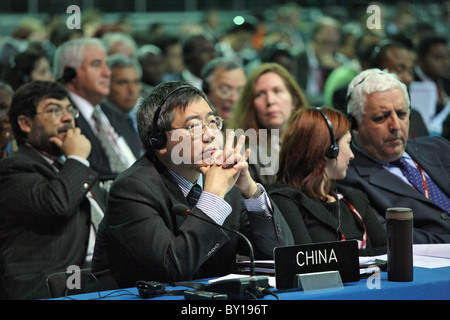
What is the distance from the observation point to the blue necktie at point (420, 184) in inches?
143

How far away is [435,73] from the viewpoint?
732 cm

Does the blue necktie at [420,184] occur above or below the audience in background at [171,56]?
below

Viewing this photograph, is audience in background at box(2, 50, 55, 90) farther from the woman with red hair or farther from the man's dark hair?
the woman with red hair

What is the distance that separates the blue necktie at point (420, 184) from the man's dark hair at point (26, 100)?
1901 mm

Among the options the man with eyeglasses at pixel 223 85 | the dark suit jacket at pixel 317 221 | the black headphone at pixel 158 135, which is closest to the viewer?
the black headphone at pixel 158 135

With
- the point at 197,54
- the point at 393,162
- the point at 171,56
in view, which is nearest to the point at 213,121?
the point at 393,162

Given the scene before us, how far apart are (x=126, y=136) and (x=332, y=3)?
10.3m

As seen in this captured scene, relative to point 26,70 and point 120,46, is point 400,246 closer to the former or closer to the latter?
point 26,70

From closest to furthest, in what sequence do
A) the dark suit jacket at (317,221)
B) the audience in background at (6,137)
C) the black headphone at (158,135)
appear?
the black headphone at (158,135) < the dark suit jacket at (317,221) < the audience in background at (6,137)

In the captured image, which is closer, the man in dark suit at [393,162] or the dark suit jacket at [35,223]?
the dark suit jacket at [35,223]

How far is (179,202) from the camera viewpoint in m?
2.64

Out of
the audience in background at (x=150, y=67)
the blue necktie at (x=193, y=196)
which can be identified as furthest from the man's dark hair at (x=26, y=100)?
the audience in background at (x=150, y=67)

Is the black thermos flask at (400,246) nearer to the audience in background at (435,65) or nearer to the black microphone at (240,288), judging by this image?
the black microphone at (240,288)
